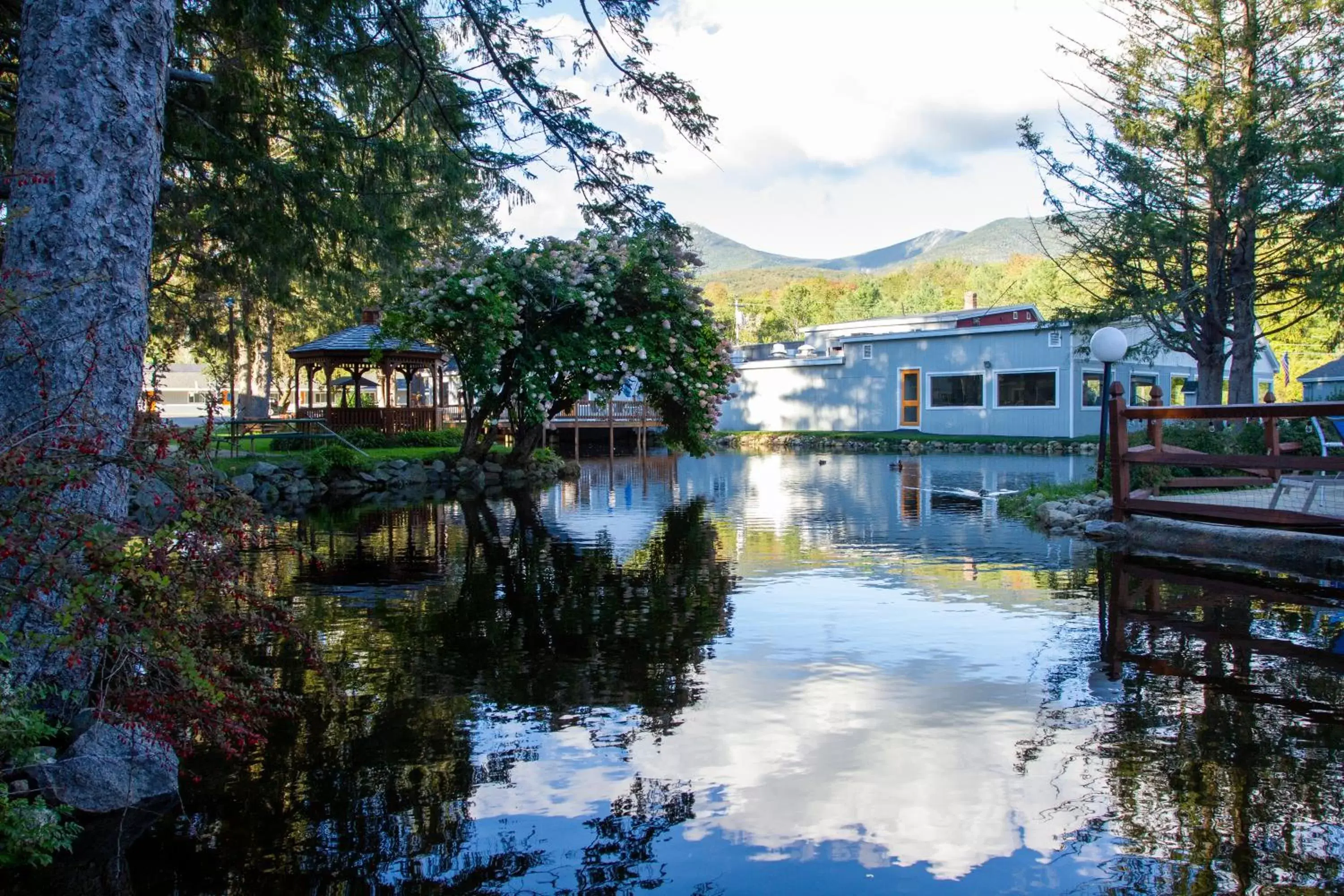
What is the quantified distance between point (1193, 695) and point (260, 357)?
53682mm

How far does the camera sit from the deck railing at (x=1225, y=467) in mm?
8977

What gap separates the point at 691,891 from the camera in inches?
136

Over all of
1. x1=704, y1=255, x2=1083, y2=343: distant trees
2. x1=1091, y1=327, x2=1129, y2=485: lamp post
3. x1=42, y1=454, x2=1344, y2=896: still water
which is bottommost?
x1=42, y1=454, x2=1344, y2=896: still water

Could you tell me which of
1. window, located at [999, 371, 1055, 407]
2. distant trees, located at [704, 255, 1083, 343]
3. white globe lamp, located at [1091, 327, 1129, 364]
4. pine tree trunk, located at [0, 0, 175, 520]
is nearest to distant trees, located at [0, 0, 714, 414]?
pine tree trunk, located at [0, 0, 175, 520]

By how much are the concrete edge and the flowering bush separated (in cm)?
1008

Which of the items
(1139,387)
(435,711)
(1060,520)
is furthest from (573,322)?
(1139,387)

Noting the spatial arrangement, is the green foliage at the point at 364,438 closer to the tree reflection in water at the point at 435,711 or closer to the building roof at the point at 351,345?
the building roof at the point at 351,345

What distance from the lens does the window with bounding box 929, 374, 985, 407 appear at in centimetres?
3353

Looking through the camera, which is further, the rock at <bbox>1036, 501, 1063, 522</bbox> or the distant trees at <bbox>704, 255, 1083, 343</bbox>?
the distant trees at <bbox>704, 255, 1083, 343</bbox>

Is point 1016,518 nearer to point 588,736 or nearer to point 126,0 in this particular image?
point 588,736

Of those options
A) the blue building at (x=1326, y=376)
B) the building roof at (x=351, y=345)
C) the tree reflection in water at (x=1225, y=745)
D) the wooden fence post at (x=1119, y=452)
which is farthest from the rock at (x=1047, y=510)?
the blue building at (x=1326, y=376)

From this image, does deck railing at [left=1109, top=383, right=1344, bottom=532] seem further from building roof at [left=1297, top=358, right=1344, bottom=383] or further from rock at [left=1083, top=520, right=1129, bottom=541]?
building roof at [left=1297, top=358, right=1344, bottom=383]

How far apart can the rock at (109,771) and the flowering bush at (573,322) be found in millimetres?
14400

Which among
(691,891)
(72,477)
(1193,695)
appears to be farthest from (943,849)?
(72,477)
